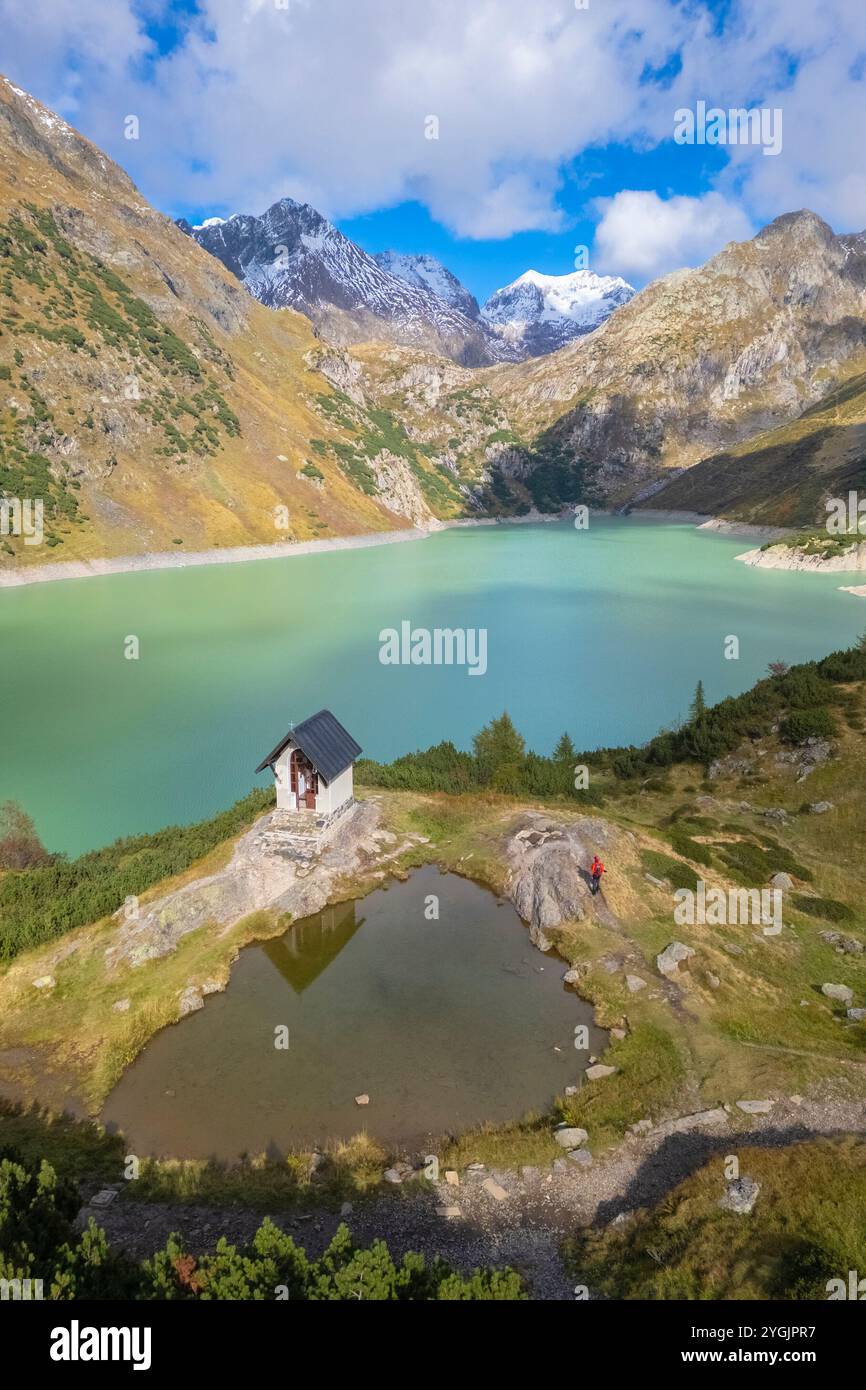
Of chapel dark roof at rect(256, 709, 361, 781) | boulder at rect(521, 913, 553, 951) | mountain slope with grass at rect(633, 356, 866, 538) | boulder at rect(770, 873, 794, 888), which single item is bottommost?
boulder at rect(521, 913, 553, 951)

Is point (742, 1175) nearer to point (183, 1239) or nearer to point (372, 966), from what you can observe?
point (183, 1239)

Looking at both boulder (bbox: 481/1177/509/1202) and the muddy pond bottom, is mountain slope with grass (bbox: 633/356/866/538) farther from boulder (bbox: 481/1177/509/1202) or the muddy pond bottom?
boulder (bbox: 481/1177/509/1202)

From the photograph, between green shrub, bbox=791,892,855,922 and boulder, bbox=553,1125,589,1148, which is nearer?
boulder, bbox=553,1125,589,1148

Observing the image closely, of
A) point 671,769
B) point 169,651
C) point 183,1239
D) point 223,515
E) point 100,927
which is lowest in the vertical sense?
point 183,1239

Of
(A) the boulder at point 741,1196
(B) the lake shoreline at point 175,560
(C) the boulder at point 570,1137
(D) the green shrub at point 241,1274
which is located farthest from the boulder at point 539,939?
(B) the lake shoreline at point 175,560

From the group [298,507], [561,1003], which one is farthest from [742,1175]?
[298,507]

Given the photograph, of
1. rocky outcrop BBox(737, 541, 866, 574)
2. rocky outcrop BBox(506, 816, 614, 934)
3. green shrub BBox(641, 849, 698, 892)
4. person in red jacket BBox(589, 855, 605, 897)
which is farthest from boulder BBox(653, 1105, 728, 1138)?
rocky outcrop BBox(737, 541, 866, 574)

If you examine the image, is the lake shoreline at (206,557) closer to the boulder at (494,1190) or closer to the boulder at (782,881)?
the boulder at (782,881)
